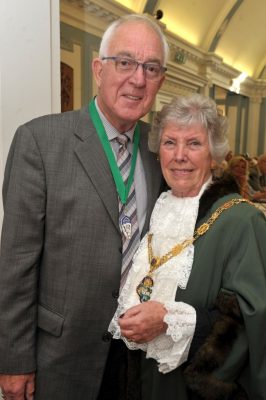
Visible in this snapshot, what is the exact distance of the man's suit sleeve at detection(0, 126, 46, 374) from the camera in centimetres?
146

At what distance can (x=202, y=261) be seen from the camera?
148cm

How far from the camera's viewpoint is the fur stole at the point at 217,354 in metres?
1.42

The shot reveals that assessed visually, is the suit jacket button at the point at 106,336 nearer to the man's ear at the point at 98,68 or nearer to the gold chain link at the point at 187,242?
the gold chain link at the point at 187,242

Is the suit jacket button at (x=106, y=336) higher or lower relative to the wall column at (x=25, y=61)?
lower

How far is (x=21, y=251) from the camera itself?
4.91 ft

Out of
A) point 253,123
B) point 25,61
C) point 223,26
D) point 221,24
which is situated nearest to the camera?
point 25,61

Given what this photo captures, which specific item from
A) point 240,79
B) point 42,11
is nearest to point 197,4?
point 240,79

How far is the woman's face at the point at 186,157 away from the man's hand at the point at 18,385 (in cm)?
98

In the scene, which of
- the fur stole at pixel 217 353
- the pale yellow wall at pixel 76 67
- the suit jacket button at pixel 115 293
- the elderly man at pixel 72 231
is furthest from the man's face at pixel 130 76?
the pale yellow wall at pixel 76 67

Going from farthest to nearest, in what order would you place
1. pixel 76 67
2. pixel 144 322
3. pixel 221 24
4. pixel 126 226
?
pixel 221 24 < pixel 76 67 < pixel 126 226 < pixel 144 322

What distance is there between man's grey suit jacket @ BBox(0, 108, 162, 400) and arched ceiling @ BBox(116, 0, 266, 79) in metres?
5.12

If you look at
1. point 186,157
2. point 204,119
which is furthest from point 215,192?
point 204,119

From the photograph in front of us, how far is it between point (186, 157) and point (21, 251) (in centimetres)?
73

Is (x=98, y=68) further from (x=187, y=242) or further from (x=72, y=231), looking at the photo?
(x=187, y=242)
